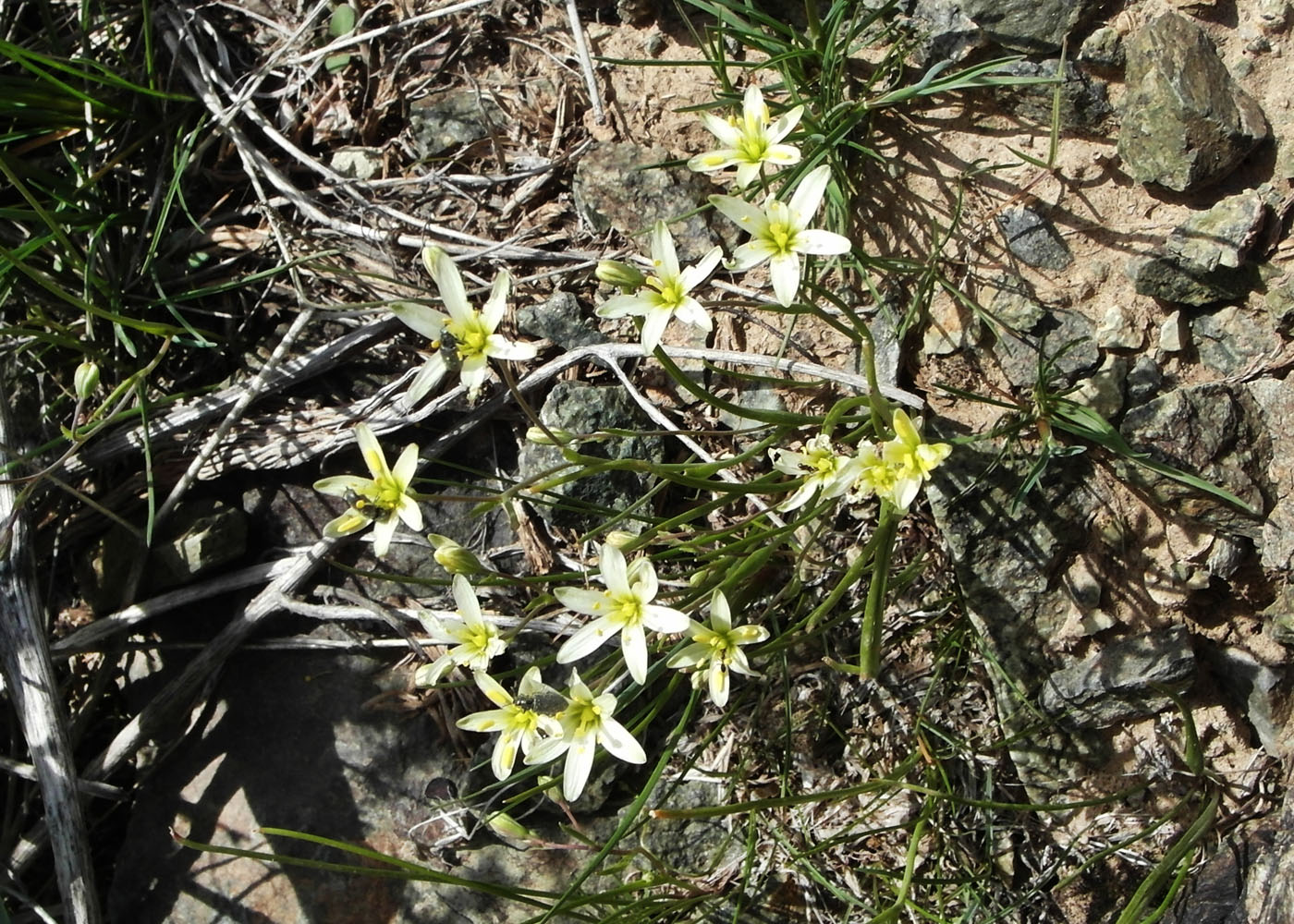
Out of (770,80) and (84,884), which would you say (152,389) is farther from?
(770,80)

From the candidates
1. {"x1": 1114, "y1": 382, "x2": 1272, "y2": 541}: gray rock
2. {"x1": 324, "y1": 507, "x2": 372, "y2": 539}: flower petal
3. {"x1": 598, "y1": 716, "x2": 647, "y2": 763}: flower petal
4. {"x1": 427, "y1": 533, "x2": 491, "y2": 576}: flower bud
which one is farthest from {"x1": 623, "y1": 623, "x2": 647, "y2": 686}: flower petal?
Result: {"x1": 1114, "y1": 382, "x2": 1272, "y2": 541}: gray rock

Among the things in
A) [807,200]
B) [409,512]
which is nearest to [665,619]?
[409,512]

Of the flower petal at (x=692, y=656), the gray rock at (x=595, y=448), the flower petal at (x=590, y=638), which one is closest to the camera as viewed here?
the flower petal at (x=590, y=638)

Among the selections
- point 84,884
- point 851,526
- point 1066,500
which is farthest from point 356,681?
point 1066,500

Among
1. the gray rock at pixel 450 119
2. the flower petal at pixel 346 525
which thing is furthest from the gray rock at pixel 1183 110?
the flower petal at pixel 346 525

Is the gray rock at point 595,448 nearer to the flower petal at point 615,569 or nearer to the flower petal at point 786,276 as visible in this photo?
the flower petal at point 615,569
